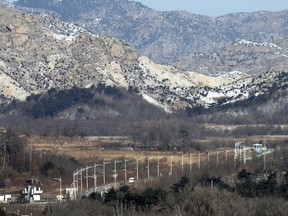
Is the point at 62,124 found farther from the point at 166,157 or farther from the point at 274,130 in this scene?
the point at 166,157

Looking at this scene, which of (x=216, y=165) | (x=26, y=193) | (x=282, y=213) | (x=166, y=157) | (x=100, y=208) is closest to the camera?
(x=282, y=213)

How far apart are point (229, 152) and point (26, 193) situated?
46.0 metres

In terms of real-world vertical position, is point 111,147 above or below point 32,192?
above

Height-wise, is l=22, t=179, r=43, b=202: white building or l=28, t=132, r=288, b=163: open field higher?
l=28, t=132, r=288, b=163: open field

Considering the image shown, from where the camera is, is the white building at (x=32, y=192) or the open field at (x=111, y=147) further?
the open field at (x=111, y=147)

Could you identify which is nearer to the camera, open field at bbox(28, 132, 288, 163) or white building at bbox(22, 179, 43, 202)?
white building at bbox(22, 179, 43, 202)

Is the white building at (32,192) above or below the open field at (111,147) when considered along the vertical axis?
below

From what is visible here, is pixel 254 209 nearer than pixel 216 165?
Yes

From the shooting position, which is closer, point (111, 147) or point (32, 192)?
point (32, 192)

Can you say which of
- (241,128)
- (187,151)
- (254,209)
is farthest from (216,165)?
(241,128)

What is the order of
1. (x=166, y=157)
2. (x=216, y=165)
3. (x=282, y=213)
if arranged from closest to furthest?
(x=282, y=213)
(x=216, y=165)
(x=166, y=157)

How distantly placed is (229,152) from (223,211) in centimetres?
7181

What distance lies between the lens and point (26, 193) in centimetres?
9800

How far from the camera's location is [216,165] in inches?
4439
